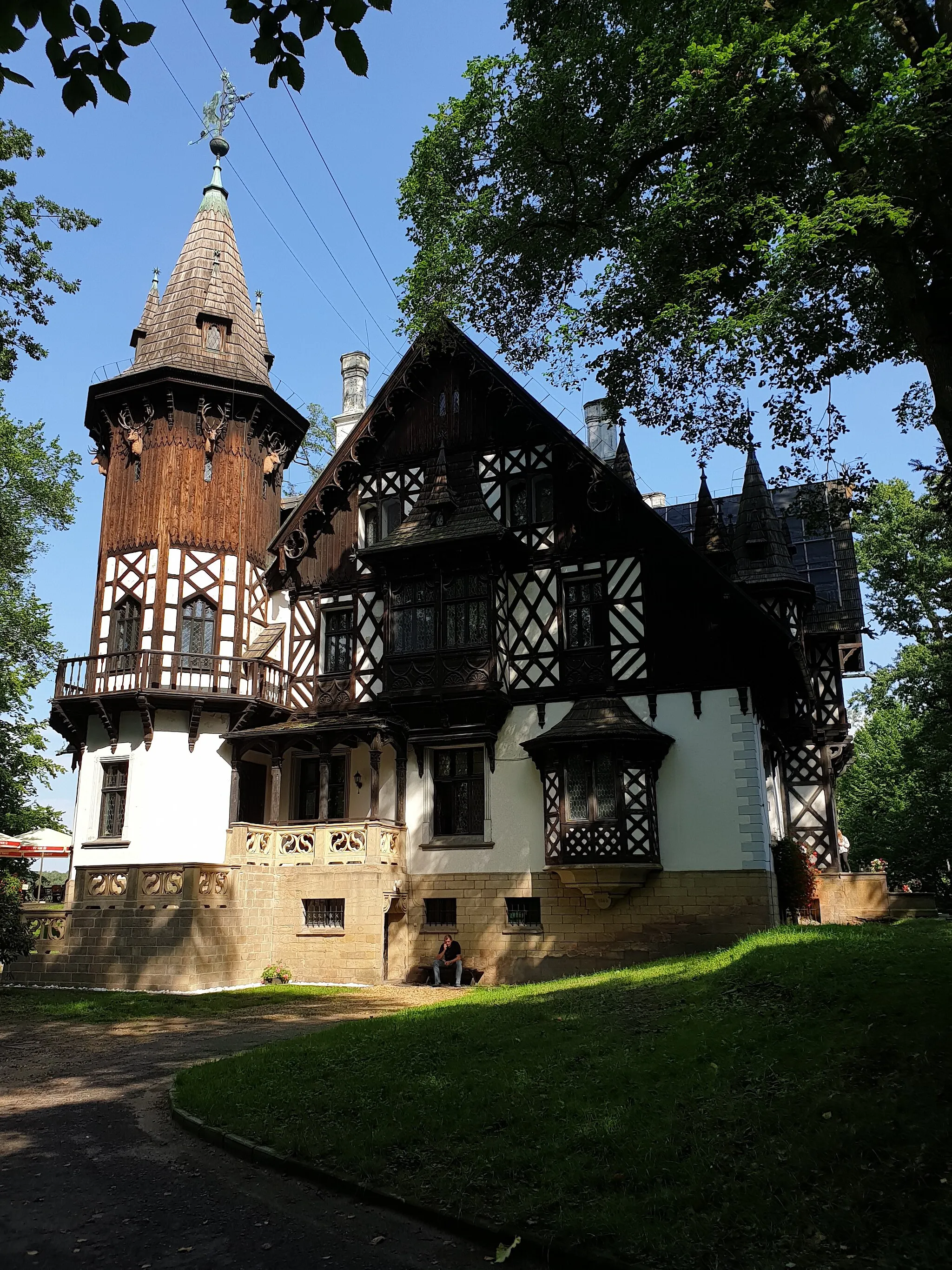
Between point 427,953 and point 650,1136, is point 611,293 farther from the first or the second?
point 427,953

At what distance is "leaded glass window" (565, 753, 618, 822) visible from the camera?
69.2ft

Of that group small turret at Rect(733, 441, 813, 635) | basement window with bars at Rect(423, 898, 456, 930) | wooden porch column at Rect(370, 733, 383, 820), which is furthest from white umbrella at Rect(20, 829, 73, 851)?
small turret at Rect(733, 441, 813, 635)

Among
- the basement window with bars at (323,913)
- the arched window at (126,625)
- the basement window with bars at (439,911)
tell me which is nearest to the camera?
the basement window with bars at (323,913)

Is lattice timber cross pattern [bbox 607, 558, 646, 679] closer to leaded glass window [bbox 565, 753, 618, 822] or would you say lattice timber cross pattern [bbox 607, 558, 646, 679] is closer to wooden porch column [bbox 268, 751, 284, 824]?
leaded glass window [bbox 565, 753, 618, 822]

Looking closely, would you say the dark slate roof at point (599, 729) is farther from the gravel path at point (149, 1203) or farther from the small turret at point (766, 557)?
the gravel path at point (149, 1203)

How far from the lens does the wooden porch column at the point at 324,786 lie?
23.5 metres

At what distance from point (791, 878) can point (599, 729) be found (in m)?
7.11

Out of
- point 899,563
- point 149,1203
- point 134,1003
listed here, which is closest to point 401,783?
point 134,1003

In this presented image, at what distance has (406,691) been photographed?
23.2 m

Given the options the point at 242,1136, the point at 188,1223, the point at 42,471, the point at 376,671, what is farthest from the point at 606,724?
the point at 42,471

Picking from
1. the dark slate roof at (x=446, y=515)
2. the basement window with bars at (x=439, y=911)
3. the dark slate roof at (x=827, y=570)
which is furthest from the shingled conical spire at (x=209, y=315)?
the basement window with bars at (x=439, y=911)

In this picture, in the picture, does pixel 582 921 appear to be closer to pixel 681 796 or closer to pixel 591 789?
pixel 591 789

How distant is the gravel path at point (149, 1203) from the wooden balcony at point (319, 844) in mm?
11001

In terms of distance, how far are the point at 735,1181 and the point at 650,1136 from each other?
38.0 inches
